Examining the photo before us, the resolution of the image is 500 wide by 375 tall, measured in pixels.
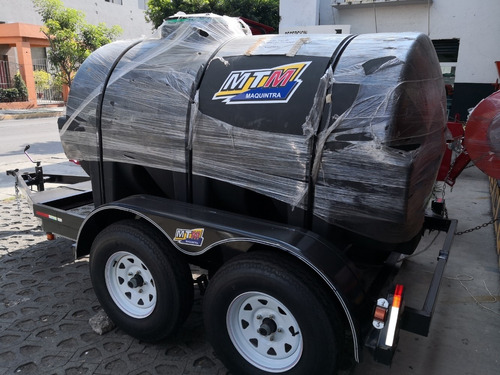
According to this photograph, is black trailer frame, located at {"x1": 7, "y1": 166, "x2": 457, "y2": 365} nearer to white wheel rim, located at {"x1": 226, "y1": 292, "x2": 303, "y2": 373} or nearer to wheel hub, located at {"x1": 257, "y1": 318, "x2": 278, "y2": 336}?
white wheel rim, located at {"x1": 226, "y1": 292, "x2": 303, "y2": 373}

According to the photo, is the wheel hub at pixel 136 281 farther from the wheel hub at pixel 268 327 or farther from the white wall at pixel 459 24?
the white wall at pixel 459 24

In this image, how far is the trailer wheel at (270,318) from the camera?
235cm

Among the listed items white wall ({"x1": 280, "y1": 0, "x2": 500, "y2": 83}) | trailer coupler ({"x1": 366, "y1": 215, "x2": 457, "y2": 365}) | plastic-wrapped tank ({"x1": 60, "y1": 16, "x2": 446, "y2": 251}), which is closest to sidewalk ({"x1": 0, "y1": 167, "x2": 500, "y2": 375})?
trailer coupler ({"x1": 366, "y1": 215, "x2": 457, "y2": 365})

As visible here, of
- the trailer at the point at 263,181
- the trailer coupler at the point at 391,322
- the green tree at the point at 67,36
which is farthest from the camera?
the green tree at the point at 67,36

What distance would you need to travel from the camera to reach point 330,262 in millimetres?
2424

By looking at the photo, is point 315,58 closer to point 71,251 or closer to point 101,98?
point 101,98

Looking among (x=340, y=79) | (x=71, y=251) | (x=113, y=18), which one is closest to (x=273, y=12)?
(x=71, y=251)

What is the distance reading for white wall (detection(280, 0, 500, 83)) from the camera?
10227mm

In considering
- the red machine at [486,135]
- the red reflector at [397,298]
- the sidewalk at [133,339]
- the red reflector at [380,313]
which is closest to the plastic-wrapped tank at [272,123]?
the red reflector at [397,298]

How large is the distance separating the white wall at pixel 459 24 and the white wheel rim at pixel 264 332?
10.4 metres

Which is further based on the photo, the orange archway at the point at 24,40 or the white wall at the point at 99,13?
the white wall at the point at 99,13

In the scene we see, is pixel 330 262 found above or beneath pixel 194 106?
beneath

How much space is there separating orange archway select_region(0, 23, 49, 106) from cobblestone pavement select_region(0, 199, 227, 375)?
22.4m

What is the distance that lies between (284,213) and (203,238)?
594mm
